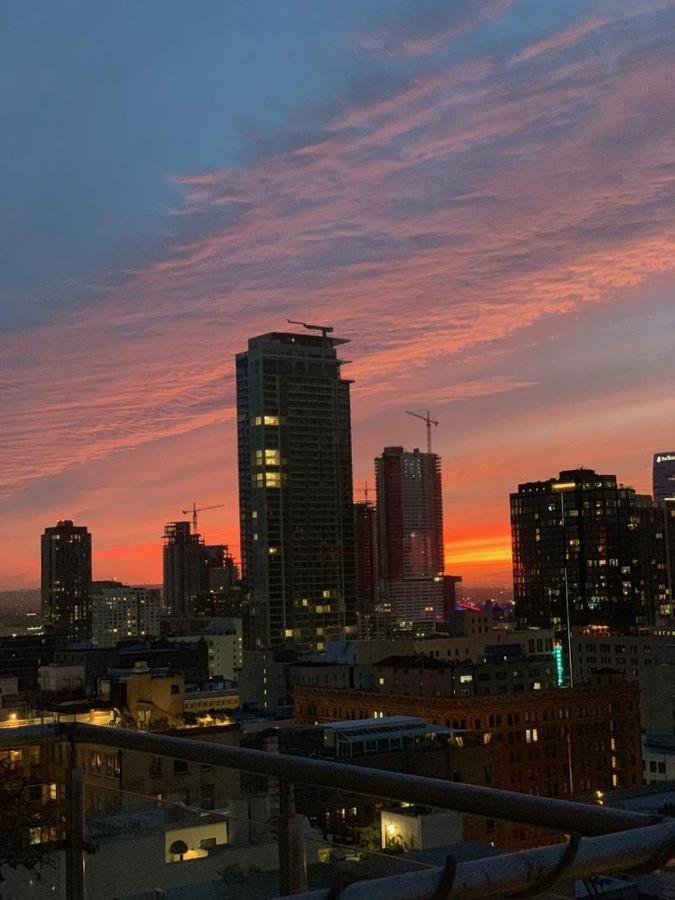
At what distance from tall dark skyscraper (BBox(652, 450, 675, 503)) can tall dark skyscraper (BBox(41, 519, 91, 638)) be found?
9533 centimetres

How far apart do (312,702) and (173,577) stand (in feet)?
440

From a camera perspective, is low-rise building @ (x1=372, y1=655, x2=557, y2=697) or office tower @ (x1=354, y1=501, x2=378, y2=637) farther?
office tower @ (x1=354, y1=501, x2=378, y2=637)

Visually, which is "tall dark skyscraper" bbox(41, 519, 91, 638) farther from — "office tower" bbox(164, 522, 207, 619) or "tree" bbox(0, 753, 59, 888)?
"tree" bbox(0, 753, 59, 888)

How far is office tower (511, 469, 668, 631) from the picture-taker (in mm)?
118938

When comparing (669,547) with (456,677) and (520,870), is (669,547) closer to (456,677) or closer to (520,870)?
(456,677)

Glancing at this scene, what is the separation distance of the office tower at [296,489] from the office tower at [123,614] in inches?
1653

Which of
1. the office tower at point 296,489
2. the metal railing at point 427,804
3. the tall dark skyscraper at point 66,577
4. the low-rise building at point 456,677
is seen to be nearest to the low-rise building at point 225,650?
the office tower at point 296,489

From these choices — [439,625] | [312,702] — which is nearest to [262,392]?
[439,625]

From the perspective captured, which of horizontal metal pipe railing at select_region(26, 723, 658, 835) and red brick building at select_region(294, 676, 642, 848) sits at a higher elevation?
horizontal metal pipe railing at select_region(26, 723, 658, 835)

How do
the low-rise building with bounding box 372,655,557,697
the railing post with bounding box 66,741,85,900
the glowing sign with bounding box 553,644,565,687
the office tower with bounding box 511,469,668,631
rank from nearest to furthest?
the railing post with bounding box 66,741,85,900
the low-rise building with bounding box 372,655,557,697
the glowing sign with bounding box 553,644,565,687
the office tower with bounding box 511,469,668,631

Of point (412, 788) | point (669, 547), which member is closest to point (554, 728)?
point (412, 788)

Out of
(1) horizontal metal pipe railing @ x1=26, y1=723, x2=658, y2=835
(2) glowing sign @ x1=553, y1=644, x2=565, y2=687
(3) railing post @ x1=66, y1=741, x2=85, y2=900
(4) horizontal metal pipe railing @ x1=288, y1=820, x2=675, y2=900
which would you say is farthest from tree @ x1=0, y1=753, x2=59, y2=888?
(2) glowing sign @ x1=553, y1=644, x2=565, y2=687

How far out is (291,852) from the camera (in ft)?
7.27

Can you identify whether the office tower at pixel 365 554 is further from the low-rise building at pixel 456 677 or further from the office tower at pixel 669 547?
the low-rise building at pixel 456 677
